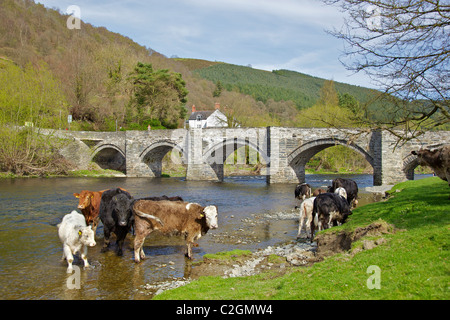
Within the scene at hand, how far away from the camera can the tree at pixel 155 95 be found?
5622cm

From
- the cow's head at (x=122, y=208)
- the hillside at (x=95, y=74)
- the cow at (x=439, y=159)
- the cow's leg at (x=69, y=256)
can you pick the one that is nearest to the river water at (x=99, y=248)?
the cow's leg at (x=69, y=256)

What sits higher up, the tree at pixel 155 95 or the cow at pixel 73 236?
the tree at pixel 155 95

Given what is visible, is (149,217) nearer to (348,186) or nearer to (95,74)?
(348,186)

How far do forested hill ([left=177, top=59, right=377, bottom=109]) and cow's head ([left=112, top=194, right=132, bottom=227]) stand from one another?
106788 mm

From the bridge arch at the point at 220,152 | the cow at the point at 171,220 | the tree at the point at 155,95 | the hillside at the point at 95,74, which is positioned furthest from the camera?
the hillside at the point at 95,74

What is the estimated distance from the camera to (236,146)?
40469mm

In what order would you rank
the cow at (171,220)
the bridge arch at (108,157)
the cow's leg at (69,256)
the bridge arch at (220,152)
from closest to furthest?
the cow's leg at (69,256), the cow at (171,220), the bridge arch at (220,152), the bridge arch at (108,157)

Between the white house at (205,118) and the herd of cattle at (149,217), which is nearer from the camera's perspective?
the herd of cattle at (149,217)

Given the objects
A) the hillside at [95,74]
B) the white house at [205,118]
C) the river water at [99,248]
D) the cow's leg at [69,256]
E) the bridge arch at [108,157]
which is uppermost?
the hillside at [95,74]

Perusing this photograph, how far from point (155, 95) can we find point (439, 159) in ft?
165

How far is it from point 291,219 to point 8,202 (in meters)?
14.7

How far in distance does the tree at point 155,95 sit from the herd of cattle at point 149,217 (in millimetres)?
46469

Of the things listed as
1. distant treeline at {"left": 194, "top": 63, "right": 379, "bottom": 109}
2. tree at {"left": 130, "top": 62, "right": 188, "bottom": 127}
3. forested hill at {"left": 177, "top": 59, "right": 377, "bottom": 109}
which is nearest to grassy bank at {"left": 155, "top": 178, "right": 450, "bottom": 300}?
tree at {"left": 130, "top": 62, "right": 188, "bottom": 127}

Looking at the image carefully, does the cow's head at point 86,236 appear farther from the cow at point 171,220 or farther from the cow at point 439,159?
the cow at point 439,159
